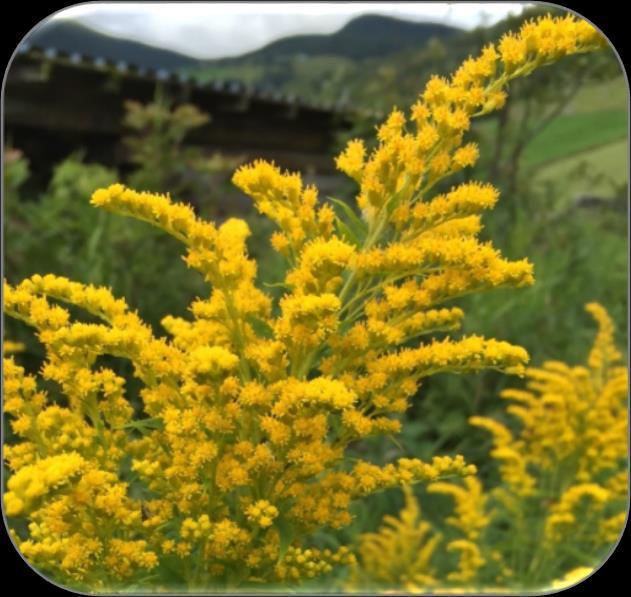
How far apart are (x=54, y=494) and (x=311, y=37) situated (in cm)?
61

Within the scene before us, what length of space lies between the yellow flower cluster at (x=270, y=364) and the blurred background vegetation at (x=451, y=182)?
0.17 m

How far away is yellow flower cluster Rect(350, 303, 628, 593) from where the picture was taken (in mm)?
1494

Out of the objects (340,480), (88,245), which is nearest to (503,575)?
(340,480)

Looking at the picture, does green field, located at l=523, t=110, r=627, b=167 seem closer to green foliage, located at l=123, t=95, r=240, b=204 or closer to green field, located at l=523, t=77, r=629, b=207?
green field, located at l=523, t=77, r=629, b=207

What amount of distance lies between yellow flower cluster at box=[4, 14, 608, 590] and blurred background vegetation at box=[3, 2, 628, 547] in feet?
0.57

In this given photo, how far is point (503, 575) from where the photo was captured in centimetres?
153

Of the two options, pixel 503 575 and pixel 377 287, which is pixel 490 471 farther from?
pixel 377 287

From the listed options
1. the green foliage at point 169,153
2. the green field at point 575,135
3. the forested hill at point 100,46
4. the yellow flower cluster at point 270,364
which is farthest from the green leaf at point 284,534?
the green foliage at point 169,153

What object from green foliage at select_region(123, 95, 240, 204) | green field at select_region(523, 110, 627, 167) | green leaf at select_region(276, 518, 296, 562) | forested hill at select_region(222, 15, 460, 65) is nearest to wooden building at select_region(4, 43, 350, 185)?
green foliage at select_region(123, 95, 240, 204)

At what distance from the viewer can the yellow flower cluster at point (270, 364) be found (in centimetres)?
70

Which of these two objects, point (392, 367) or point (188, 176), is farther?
point (188, 176)

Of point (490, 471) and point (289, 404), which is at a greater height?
point (289, 404)

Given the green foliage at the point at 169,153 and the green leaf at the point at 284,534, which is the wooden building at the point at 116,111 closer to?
the green foliage at the point at 169,153

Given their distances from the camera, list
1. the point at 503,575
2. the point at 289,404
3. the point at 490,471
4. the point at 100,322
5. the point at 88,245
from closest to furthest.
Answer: the point at 289,404 < the point at 100,322 < the point at 503,575 < the point at 88,245 < the point at 490,471
